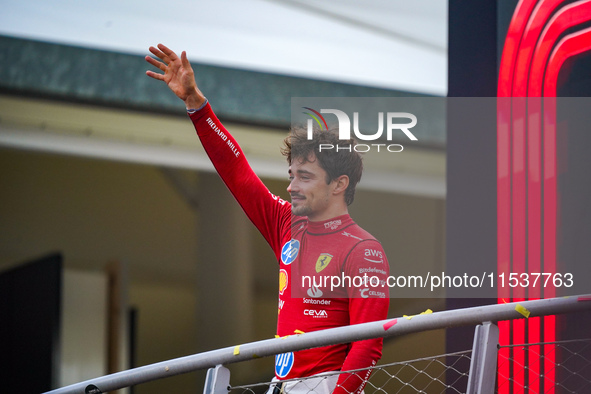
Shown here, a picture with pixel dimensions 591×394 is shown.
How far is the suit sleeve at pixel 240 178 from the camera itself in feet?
8.95

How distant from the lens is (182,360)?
8.09 feet

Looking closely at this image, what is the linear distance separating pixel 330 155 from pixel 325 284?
0.46 meters

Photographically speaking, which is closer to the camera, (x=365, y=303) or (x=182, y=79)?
(x=365, y=303)

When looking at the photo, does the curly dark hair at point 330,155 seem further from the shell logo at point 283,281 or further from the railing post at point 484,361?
the railing post at point 484,361

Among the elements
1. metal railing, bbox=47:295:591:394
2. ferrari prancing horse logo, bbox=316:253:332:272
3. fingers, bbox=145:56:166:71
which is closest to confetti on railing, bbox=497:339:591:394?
metal railing, bbox=47:295:591:394

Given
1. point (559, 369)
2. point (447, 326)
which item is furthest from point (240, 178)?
point (559, 369)

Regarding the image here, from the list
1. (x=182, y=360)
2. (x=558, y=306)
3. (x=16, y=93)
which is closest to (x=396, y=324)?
(x=558, y=306)

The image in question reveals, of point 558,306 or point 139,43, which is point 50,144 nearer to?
point 139,43

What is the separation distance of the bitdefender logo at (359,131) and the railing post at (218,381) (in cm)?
79

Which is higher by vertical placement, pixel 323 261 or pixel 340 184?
pixel 340 184

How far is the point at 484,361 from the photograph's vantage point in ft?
7.11

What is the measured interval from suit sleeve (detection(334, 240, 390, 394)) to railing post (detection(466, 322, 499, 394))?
323 mm

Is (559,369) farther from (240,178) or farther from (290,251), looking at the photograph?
(240,178)

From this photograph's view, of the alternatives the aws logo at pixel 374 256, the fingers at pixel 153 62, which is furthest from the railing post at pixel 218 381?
the fingers at pixel 153 62
